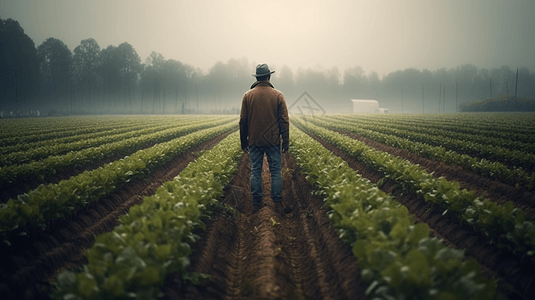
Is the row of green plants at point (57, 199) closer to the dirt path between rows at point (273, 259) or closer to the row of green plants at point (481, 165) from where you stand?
the dirt path between rows at point (273, 259)

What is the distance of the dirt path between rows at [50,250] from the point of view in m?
3.36

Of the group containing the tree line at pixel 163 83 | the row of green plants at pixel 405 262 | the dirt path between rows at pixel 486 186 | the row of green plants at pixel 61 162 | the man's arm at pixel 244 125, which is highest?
the tree line at pixel 163 83

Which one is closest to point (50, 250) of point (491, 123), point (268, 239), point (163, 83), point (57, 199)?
point (57, 199)

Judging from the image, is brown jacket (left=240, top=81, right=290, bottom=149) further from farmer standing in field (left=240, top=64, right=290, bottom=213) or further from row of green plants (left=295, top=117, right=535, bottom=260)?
row of green plants (left=295, top=117, right=535, bottom=260)

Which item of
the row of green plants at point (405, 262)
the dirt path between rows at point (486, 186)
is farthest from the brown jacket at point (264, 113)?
the dirt path between rows at point (486, 186)

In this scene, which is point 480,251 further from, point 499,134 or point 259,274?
point 499,134

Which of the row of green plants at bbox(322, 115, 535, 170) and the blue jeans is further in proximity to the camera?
the row of green plants at bbox(322, 115, 535, 170)

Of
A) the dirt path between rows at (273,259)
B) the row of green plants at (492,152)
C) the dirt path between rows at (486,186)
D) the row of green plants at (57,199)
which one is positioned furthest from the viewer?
the row of green plants at (492,152)

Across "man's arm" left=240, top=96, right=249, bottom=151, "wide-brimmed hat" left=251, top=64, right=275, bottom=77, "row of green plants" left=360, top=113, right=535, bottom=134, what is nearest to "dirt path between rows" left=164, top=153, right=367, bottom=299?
"man's arm" left=240, top=96, right=249, bottom=151

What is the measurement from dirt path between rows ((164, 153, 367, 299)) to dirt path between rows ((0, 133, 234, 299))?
6.73 ft

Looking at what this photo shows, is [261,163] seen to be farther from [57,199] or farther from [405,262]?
[405,262]

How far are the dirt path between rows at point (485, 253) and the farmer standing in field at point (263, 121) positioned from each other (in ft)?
11.2

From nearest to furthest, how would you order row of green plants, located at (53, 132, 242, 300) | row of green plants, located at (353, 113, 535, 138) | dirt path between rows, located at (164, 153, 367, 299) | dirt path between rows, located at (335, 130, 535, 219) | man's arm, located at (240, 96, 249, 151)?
row of green plants, located at (53, 132, 242, 300), dirt path between rows, located at (164, 153, 367, 299), man's arm, located at (240, 96, 249, 151), dirt path between rows, located at (335, 130, 535, 219), row of green plants, located at (353, 113, 535, 138)

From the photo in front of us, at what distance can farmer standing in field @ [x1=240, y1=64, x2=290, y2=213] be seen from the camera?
5.86 m
